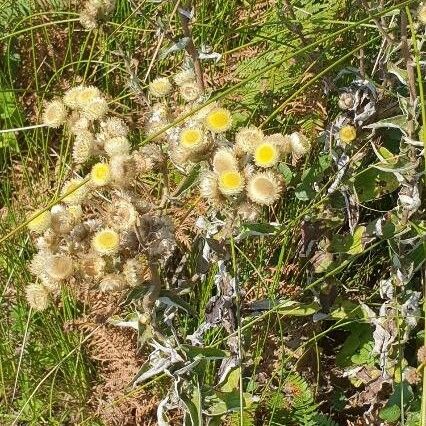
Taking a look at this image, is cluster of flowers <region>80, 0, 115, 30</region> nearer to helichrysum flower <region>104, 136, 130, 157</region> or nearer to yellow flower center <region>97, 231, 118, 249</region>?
helichrysum flower <region>104, 136, 130, 157</region>

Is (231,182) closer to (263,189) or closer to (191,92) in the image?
(263,189)

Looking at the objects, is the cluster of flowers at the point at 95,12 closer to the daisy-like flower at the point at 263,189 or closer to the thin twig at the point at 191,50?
the thin twig at the point at 191,50

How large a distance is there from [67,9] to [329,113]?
80cm

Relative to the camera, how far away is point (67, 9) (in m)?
1.91

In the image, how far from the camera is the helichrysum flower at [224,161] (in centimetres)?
94

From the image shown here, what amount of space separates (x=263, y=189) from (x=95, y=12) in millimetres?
480

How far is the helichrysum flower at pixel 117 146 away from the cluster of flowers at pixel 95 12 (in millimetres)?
291

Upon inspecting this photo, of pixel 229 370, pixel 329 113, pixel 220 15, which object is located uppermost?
pixel 220 15

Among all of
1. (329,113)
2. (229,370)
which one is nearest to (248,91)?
(329,113)

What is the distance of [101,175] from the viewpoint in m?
0.99

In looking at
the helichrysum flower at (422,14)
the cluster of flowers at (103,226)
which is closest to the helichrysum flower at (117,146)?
the cluster of flowers at (103,226)

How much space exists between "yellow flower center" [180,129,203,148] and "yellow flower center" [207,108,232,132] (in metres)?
0.03

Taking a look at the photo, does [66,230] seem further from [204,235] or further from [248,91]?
[248,91]

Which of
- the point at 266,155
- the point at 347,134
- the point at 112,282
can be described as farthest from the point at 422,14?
the point at 112,282
